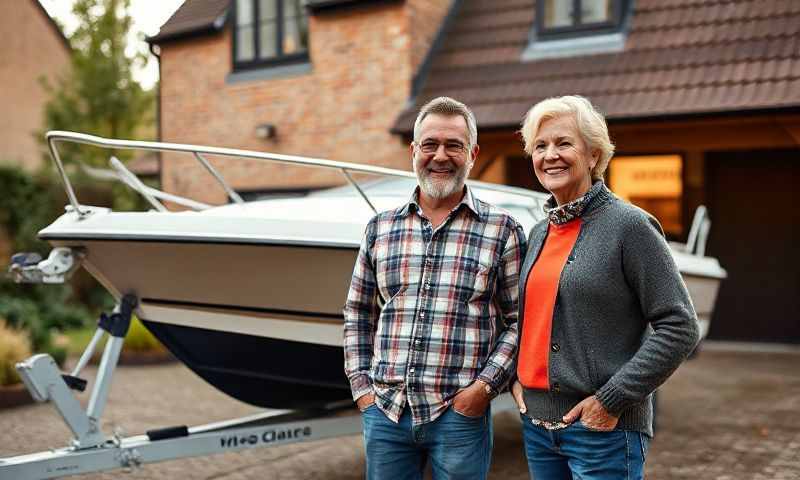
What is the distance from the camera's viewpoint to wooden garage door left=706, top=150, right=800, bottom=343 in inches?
407

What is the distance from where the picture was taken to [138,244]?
4.11m

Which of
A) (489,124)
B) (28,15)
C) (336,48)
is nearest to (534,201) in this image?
(489,124)

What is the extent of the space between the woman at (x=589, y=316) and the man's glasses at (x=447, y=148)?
261mm

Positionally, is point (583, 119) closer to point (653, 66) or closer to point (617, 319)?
→ point (617, 319)

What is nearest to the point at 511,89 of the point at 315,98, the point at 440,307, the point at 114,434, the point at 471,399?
the point at 315,98

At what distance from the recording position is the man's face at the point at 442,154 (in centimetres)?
260

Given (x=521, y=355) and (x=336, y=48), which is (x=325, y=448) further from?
(x=336, y=48)

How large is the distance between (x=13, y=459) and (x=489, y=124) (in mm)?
6441

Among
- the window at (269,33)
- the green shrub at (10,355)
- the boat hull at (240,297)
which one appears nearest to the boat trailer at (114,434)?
the boat hull at (240,297)

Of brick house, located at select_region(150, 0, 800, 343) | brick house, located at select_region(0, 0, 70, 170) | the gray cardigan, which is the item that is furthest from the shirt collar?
brick house, located at select_region(0, 0, 70, 170)

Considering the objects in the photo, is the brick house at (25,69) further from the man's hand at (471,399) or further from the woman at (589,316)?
the woman at (589,316)

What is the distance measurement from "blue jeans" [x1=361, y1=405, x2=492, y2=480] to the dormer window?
7.71 m

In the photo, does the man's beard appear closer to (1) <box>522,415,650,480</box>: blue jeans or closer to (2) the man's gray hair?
(2) the man's gray hair

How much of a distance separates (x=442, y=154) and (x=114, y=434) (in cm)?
244
